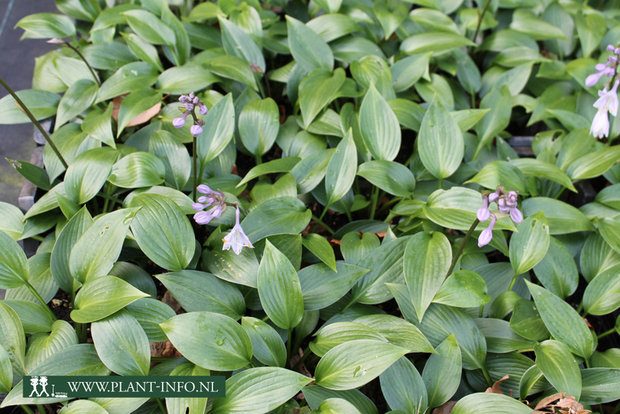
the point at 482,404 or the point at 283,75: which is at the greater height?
the point at 283,75

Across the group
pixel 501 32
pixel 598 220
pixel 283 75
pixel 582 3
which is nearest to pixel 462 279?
pixel 598 220

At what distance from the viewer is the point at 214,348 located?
1698 mm

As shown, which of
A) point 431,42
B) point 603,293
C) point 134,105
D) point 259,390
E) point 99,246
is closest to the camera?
point 259,390

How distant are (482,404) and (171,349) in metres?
1.19

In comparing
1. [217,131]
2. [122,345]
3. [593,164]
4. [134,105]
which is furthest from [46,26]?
[593,164]

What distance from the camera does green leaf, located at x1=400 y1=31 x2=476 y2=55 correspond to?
9.61 feet

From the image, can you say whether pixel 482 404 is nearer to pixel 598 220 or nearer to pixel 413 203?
pixel 413 203

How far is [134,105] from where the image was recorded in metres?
2.52

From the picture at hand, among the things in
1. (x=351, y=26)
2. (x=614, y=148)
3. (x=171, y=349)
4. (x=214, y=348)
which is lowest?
(x=171, y=349)

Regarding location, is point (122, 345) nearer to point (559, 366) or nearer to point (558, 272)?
point (559, 366)

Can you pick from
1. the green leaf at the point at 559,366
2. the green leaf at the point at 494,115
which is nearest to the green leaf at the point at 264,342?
the green leaf at the point at 559,366

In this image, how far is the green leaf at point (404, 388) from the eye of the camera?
174 cm

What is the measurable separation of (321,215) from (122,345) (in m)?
0.97

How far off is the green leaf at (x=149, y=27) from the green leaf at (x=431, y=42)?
1.31 m
